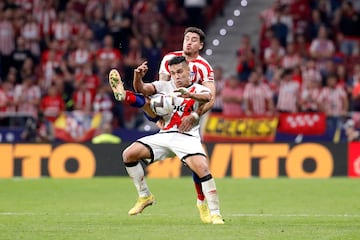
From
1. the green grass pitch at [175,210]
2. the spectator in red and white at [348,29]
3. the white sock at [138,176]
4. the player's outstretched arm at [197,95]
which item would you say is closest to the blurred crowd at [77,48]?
the green grass pitch at [175,210]

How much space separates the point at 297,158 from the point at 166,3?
8761mm

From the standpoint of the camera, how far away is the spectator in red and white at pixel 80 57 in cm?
2712

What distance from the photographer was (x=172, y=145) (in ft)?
42.1

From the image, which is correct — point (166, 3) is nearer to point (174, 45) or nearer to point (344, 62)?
point (174, 45)

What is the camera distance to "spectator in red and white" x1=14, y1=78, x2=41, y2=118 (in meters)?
26.0

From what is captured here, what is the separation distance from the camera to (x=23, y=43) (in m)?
27.9

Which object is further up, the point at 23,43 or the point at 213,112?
the point at 23,43

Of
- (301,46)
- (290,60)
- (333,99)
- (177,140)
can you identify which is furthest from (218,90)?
(177,140)

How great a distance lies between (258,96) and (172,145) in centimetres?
1268

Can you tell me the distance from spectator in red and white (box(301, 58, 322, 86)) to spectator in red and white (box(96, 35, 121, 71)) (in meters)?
4.74

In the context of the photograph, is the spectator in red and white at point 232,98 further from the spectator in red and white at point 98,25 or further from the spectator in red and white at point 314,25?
the spectator in red and white at point 98,25

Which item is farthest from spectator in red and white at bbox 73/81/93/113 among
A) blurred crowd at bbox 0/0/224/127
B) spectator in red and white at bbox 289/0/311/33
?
spectator in red and white at bbox 289/0/311/33

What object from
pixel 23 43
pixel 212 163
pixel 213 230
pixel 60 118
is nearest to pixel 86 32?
pixel 23 43

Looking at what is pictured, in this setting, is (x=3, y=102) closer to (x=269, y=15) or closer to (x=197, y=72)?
(x=269, y=15)
